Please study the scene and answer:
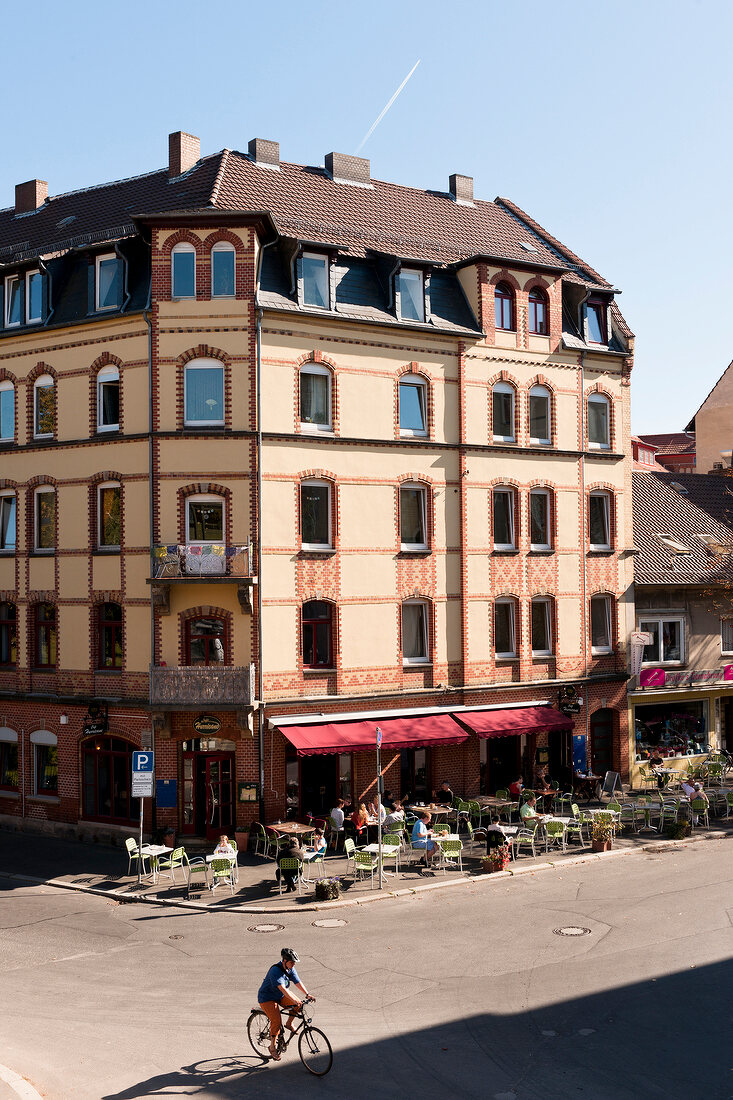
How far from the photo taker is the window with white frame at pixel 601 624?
33.3 m

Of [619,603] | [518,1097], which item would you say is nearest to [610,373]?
[619,603]

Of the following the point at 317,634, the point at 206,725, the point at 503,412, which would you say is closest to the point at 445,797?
the point at 317,634

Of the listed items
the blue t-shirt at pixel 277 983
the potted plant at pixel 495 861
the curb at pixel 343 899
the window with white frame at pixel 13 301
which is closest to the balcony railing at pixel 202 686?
the curb at pixel 343 899

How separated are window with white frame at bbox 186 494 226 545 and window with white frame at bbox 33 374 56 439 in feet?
18.3

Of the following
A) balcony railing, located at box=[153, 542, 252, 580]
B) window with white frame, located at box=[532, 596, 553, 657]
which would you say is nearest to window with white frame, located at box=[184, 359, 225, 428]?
balcony railing, located at box=[153, 542, 252, 580]

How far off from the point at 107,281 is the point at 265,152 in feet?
27.0

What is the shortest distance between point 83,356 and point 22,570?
6611 millimetres

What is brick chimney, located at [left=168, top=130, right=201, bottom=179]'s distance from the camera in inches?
1287

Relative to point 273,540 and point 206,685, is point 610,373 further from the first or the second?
point 206,685

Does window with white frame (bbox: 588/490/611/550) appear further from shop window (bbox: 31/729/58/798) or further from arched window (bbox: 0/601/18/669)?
arched window (bbox: 0/601/18/669)

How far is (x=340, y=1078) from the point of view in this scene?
12781mm

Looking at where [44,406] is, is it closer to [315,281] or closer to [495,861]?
[315,281]

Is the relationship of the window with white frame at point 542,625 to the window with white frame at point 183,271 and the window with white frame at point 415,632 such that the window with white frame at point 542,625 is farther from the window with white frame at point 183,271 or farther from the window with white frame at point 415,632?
the window with white frame at point 183,271

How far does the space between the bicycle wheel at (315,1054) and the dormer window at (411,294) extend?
21.1 metres
